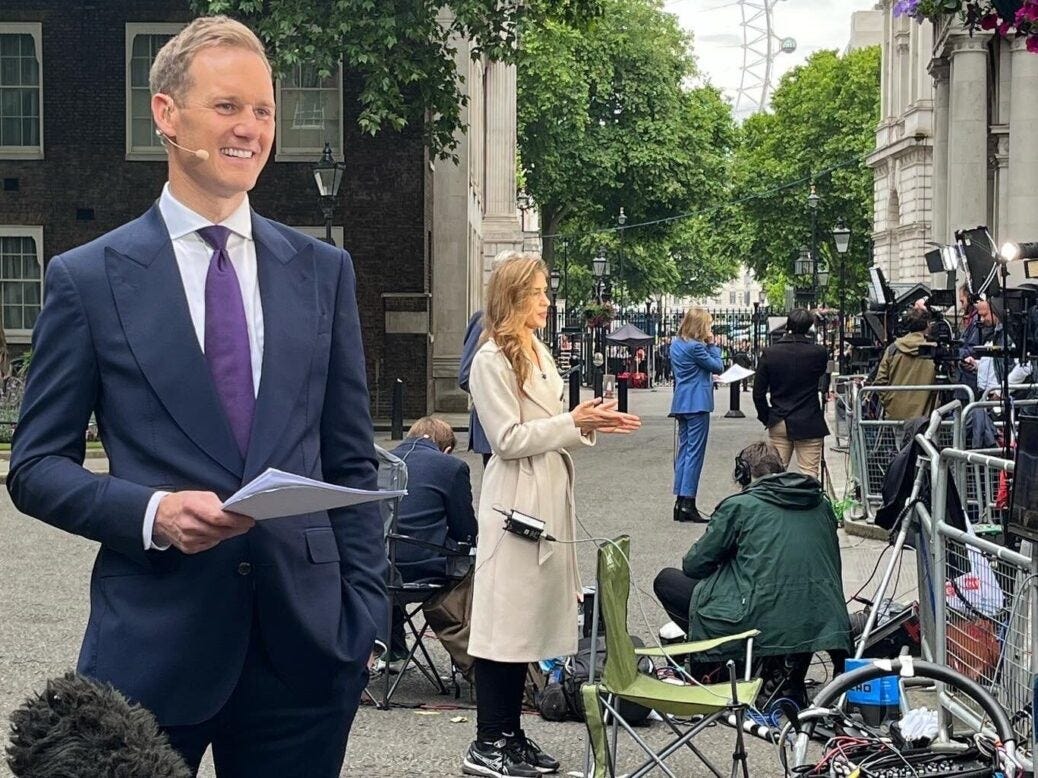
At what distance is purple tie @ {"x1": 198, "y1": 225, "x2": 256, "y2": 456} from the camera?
3.02 metres

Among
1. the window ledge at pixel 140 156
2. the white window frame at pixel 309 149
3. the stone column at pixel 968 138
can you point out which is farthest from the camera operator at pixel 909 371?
the stone column at pixel 968 138

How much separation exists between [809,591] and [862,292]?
75560 millimetres

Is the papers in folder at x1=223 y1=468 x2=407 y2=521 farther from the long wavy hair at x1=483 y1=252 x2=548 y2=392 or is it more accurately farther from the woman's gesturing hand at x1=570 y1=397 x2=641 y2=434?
the long wavy hair at x1=483 y1=252 x2=548 y2=392

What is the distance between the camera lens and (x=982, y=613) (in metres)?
6.06

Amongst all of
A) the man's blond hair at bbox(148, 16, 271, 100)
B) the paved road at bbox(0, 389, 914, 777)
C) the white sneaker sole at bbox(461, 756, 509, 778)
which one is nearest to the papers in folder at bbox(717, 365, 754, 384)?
the paved road at bbox(0, 389, 914, 777)

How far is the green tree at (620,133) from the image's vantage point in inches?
2510

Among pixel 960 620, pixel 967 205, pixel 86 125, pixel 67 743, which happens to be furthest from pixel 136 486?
pixel 967 205

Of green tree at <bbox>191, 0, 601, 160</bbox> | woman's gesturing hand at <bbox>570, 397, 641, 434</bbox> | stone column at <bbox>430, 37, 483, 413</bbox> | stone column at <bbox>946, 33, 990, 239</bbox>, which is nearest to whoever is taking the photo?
woman's gesturing hand at <bbox>570, 397, 641, 434</bbox>

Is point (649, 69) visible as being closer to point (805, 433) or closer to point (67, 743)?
point (805, 433)

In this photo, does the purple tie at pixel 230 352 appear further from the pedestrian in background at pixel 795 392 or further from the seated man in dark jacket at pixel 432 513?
the pedestrian in background at pixel 795 392

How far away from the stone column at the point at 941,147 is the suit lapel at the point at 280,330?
5057 cm

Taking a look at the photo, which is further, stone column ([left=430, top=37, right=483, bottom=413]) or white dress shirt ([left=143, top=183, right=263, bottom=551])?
stone column ([left=430, top=37, right=483, bottom=413])

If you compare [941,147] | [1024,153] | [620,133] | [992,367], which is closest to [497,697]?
[992,367]

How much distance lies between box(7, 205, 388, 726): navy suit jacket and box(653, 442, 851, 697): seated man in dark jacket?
15.2 feet
